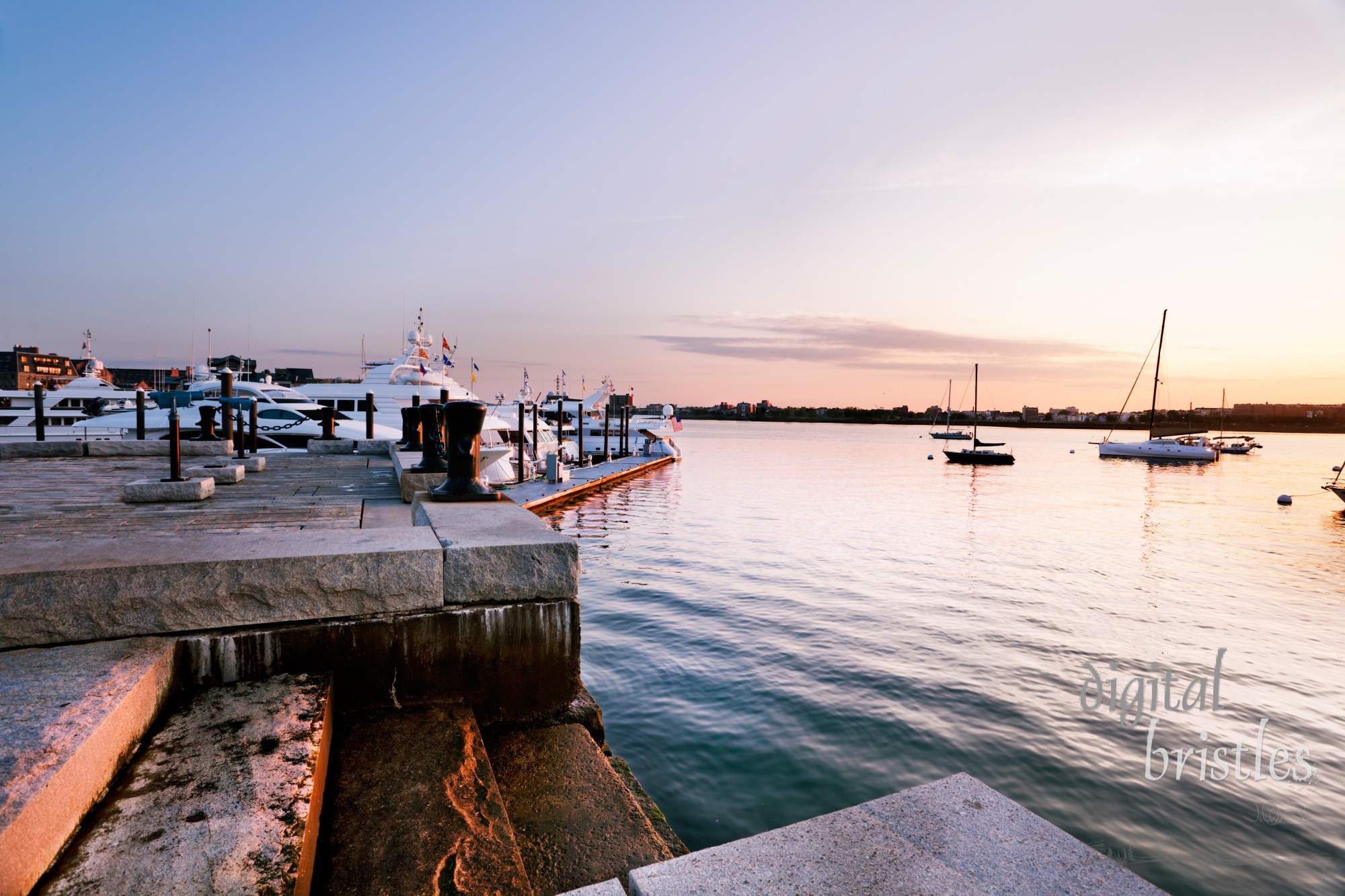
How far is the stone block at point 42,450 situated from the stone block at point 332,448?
3.31 m

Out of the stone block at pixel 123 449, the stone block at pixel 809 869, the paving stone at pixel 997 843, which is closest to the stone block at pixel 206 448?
the stone block at pixel 123 449

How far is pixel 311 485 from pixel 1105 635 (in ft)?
40.2

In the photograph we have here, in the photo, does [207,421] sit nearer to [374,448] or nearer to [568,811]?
[374,448]

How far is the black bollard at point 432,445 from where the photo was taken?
6461 millimetres

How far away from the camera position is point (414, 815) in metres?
2.57

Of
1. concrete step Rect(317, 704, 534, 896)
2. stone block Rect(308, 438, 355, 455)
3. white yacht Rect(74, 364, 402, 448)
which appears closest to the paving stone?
concrete step Rect(317, 704, 534, 896)

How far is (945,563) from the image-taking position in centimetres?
1678

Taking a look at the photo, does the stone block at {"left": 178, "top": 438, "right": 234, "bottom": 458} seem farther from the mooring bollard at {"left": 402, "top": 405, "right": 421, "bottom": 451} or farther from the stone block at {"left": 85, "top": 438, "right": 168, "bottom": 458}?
the mooring bollard at {"left": 402, "top": 405, "right": 421, "bottom": 451}

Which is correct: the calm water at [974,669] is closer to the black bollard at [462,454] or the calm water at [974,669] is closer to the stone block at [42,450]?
the black bollard at [462,454]

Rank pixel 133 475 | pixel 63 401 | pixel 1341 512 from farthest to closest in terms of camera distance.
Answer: pixel 63 401 → pixel 1341 512 → pixel 133 475

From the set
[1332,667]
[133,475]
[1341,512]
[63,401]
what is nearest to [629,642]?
[133,475]

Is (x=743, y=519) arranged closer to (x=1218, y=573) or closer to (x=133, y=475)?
(x=1218, y=573)

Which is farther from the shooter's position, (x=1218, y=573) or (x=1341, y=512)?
(x=1341, y=512)

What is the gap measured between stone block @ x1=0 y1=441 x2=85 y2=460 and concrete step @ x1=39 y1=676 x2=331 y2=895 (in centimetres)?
1074
